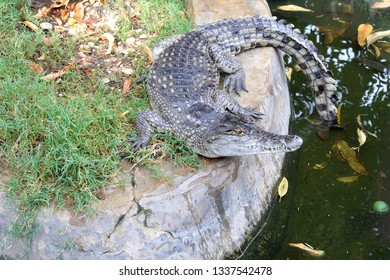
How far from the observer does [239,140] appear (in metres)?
3.70

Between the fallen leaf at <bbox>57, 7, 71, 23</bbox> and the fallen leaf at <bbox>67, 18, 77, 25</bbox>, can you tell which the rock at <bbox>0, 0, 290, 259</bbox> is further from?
the fallen leaf at <bbox>57, 7, 71, 23</bbox>

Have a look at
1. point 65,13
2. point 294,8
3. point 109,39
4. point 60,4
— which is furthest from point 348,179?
point 60,4

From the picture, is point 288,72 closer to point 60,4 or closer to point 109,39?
point 109,39

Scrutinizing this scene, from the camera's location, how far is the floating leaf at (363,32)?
5.98m

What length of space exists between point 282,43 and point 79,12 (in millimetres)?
2096

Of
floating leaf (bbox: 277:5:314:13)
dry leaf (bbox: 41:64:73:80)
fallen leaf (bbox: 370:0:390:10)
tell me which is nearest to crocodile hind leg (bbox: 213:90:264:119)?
dry leaf (bbox: 41:64:73:80)

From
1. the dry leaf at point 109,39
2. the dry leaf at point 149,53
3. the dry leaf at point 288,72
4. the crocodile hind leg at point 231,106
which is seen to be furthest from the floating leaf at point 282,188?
the dry leaf at point 109,39

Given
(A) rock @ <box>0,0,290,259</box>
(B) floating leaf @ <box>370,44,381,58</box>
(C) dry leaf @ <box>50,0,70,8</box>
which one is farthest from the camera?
(B) floating leaf @ <box>370,44,381,58</box>

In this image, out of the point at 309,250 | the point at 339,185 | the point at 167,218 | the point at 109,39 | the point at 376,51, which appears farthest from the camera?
the point at 376,51

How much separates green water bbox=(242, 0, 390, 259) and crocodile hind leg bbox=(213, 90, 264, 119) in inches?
27.6

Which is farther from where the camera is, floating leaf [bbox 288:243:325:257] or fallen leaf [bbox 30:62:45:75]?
fallen leaf [bbox 30:62:45:75]

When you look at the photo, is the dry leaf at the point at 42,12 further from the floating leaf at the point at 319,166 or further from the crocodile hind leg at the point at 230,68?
the floating leaf at the point at 319,166

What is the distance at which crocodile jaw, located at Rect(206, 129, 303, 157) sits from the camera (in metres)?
3.63
